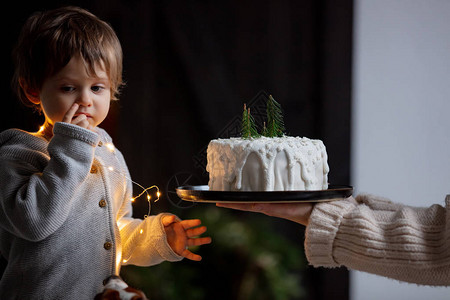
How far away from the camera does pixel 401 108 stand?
8.23 ft

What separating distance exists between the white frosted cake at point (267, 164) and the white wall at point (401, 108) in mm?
1164

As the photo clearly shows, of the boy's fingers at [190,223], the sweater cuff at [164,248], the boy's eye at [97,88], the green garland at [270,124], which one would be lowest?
the sweater cuff at [164,248]

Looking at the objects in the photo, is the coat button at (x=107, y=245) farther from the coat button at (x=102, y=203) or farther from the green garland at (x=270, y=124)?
the green garland at (x=270, y=124)

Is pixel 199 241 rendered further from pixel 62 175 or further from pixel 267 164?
pixel 62 175

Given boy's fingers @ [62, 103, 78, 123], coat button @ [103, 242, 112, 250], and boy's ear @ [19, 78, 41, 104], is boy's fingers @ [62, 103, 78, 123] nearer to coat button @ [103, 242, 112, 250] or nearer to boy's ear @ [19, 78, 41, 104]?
boy's ear @ [19, 78, 41, 104]

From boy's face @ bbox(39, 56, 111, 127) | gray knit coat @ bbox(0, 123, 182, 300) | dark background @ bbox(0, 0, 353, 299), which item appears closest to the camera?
gray knit coat @ bbox(0, 123, 182, 300)

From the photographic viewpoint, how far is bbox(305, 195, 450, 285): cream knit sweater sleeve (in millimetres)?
1275

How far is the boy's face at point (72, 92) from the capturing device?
1.36m

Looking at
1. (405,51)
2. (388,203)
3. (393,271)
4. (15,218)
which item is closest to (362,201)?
(388,203)

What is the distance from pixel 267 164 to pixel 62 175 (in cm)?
53

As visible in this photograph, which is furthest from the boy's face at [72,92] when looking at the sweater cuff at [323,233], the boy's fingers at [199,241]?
the sweater cuff at [323,233]

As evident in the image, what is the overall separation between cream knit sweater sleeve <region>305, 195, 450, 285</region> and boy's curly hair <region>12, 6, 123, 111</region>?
2.35 ft

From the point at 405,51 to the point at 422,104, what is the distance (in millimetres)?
268

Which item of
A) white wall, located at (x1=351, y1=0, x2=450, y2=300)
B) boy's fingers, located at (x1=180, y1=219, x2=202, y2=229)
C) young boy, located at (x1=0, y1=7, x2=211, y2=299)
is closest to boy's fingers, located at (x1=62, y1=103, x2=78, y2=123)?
young boy, located at (x1=0, y1=7, x2=211, y2=299)
